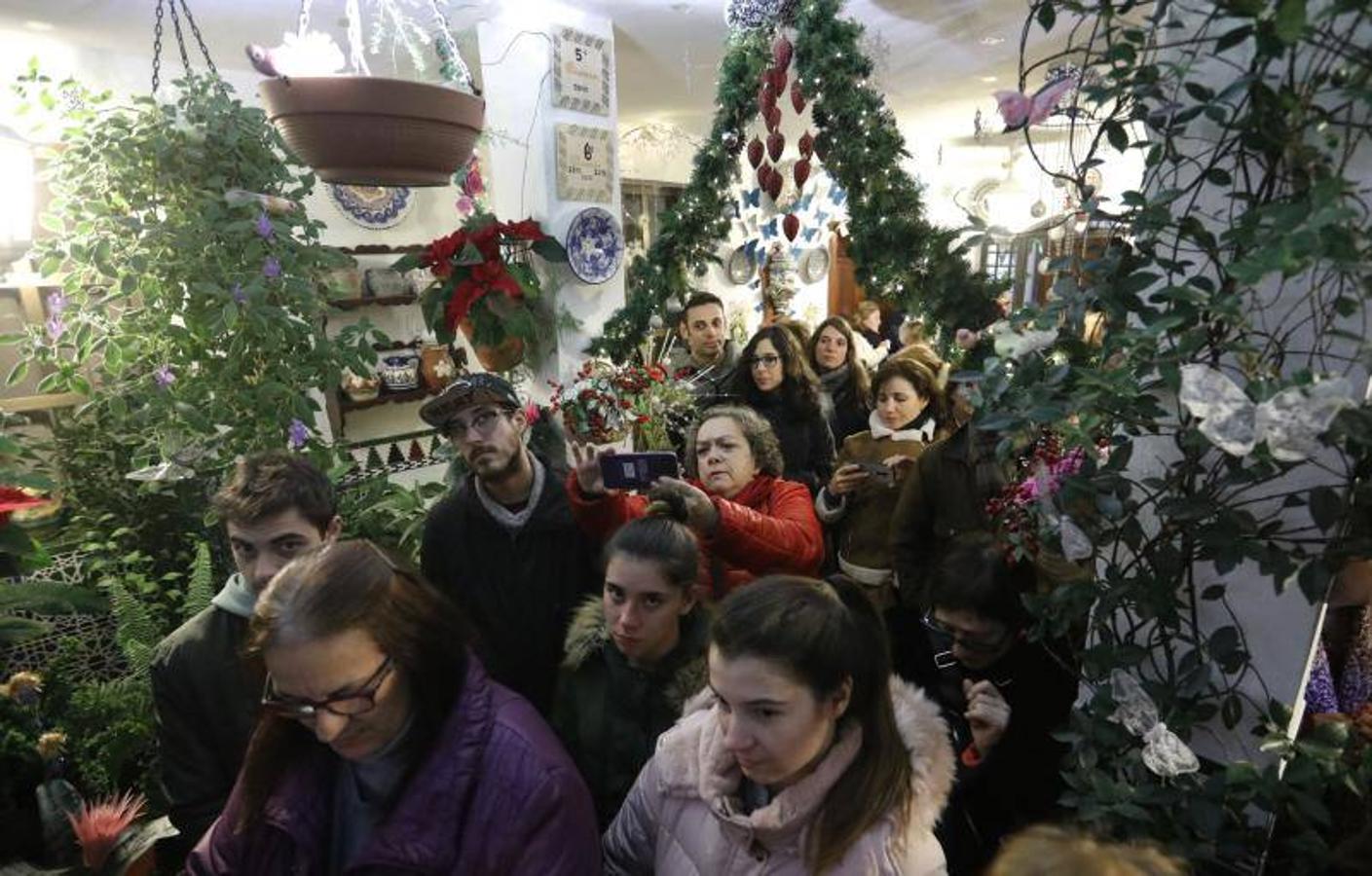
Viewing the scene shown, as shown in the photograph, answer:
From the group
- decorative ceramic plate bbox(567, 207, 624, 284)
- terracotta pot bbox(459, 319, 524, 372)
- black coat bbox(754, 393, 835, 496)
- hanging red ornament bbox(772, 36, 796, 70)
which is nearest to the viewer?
hanging red ornament bbox(772, 36, 796, 70)

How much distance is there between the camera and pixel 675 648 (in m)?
1.36

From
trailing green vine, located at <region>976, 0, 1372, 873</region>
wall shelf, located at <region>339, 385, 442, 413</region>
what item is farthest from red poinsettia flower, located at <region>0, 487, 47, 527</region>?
wall shelf, located at <region>339, 385, 442, 413</region>

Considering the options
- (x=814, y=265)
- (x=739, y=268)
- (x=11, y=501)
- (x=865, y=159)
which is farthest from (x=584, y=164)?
(x=814, y=265)

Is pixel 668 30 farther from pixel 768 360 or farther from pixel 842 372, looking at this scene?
pixel 842 372

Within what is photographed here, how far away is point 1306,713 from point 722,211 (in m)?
1.98

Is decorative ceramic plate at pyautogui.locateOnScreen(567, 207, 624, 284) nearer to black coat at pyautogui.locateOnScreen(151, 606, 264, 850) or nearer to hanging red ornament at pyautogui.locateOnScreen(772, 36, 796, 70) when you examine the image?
hanging red ornament at pyautogui.locateOnScreen(772, 36, 796, 70)

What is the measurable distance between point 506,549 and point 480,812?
844 millimetres

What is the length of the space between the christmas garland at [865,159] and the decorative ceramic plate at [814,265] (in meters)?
4.74

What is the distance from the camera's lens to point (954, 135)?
19.8 feet

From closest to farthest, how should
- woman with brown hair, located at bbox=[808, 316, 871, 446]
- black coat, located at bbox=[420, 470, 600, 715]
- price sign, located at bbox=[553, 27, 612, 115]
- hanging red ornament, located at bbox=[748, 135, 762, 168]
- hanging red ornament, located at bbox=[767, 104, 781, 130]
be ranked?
black coat, located at bbox=[420, 470, 600, 715], hanging red ornament, located at bbox=[767, 104, 781, 130], hanging red ornament, located at bbox=[748, 135, 762, 168], price sign, located at bbox=[553, 27, 612, 115], woman with brown hair, located at bbox=[808, 316, 871, 446]

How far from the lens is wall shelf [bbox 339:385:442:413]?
4.07m

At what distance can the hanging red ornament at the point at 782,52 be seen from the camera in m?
1.92

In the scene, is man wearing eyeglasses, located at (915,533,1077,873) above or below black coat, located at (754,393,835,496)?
below

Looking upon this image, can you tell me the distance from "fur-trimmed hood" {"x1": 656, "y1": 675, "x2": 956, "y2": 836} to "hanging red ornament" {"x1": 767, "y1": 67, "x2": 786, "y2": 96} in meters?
1.62
